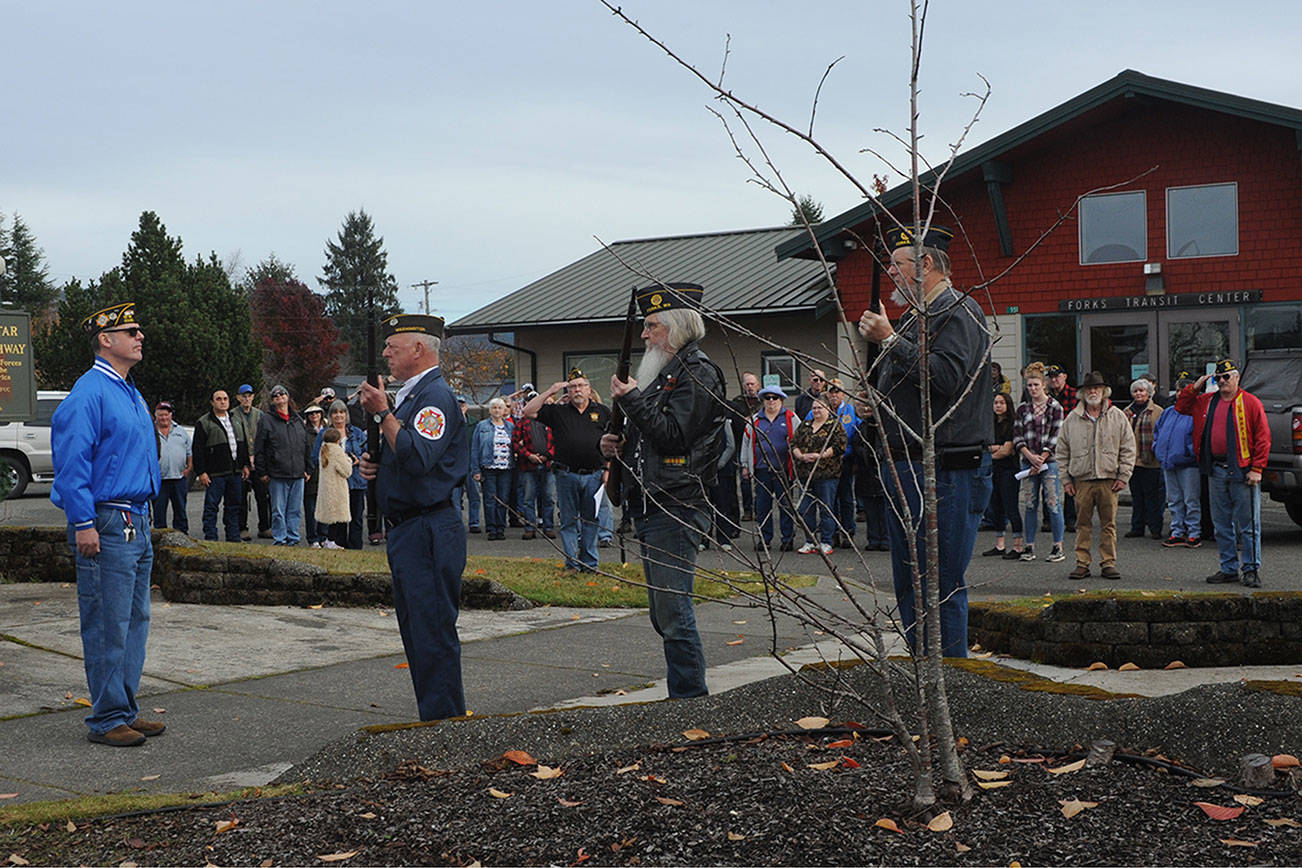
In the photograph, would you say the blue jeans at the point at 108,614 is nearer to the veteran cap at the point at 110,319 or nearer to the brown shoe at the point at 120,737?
the brown shoe at the point at 120,737

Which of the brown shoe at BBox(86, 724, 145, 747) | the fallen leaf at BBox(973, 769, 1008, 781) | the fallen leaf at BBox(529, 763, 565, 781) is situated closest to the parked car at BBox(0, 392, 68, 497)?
the brown shoe at BBox(86, 724, 145, 747)

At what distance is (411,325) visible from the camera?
6.06 meters

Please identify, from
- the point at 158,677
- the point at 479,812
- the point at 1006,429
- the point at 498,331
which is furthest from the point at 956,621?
the point at 498,331

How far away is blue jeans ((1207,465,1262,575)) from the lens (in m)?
11.5

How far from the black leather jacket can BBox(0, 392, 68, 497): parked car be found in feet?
76.0

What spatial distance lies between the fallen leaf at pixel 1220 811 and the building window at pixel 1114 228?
20642 millimetres

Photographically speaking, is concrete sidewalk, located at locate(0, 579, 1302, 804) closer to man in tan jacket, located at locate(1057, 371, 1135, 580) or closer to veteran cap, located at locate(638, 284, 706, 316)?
veteran cap, located at locate(638, 284, 706, 316)

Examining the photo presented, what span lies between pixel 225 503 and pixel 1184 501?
11.4m

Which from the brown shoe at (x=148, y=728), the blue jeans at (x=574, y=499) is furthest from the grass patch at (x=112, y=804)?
the blue jeans at (x=574, y=499)

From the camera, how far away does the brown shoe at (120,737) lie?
6094mm

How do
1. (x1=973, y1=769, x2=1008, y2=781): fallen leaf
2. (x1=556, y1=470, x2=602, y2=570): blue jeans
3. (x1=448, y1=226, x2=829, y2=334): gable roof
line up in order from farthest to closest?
(x1=448, y1=226, x2=829, y2=334): gable roof
(x1=556, y1=470, x2=602, y2=570): blue jeans
(x1=973, y1=769, x2=1008, y2=781): fallen leaf

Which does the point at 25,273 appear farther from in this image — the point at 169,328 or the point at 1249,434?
the point at 1249,434

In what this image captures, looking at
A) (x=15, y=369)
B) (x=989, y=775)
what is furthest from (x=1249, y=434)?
(x=15, y=369)

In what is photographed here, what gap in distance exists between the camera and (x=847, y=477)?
1592cm
